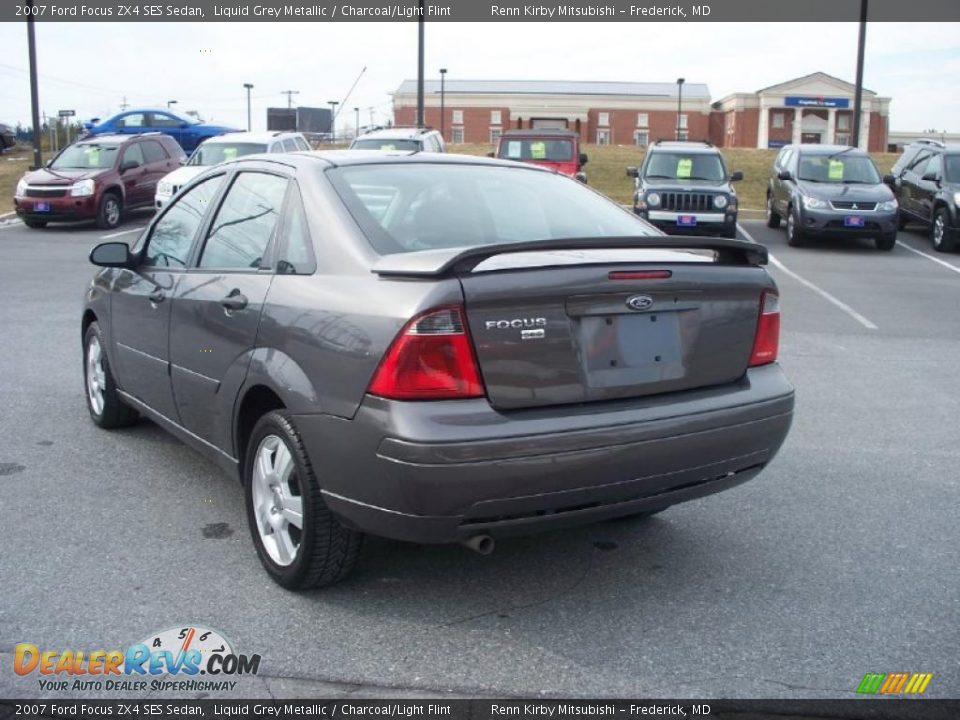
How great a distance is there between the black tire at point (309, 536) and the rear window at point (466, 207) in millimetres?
765

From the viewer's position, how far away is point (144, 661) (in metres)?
3.30

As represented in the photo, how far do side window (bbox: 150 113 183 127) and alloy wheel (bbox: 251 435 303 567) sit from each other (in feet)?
90.4

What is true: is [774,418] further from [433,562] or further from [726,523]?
[433,562]

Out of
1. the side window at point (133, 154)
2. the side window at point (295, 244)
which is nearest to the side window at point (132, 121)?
the side window at point (133, 154)

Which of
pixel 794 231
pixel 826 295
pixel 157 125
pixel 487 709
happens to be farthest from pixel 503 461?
pixel 157 125

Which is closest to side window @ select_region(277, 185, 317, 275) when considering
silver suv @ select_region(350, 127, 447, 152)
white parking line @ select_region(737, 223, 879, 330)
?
white parking line @ select_region(737, 223, 879, 330)

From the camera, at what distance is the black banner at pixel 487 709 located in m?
3.01

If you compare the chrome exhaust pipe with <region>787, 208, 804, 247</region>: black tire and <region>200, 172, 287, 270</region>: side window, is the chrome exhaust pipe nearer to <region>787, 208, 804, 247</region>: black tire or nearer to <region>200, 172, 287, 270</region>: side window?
<region>200, 172, 287, 270</region>: side window

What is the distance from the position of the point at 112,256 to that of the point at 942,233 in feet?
52.5

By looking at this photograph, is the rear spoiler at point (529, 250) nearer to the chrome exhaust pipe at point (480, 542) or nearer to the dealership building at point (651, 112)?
the chrome exhaust pipe at point (480, 542)

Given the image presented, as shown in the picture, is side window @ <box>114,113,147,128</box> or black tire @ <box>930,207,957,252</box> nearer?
black tire @ <box>930,207,957,252</box>

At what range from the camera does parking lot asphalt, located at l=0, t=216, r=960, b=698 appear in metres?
3.28

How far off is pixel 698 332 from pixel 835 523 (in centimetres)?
148

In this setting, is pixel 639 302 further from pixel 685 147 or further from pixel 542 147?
pixel 542 147
